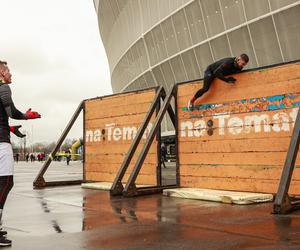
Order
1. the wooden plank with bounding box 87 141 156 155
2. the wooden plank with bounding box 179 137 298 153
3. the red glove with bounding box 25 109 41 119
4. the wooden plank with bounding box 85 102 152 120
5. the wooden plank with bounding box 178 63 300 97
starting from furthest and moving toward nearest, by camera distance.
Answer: the wooden plank with bounding box 87 141 156 155 → the wooden plank with bounding box 85 102 152 120 → the wooden plank with bounding box 179 137 298 153 → the wooden plank with bounding box 178 63 300 97 → the red glove with bounding box 25 109 41 119

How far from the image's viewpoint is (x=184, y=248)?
4109mm

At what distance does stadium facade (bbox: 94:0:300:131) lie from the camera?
1911 centimetres

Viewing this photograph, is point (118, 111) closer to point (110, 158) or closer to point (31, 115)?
point (110, 158)

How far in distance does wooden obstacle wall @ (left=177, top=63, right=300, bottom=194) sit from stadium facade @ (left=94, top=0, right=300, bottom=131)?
11.0 metres

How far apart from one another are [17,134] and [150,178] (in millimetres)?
5383

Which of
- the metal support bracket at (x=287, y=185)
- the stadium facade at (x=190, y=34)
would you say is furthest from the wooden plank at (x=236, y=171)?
the stadium facade at (x=190, y=34)

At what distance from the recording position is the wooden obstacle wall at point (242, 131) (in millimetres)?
7570

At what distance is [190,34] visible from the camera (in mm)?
24000

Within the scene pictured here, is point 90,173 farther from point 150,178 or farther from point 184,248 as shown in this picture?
point 184,248

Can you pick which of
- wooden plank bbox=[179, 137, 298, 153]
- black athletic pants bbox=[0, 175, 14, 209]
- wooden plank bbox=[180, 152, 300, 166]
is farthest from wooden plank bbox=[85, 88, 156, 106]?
black athletic pants bbox=[0, 175, 14, 209]

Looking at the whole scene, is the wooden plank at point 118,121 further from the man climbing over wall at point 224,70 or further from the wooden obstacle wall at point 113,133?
the man climbing over wall at point 224,70

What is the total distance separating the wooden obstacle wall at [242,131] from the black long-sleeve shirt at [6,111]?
15.0ft

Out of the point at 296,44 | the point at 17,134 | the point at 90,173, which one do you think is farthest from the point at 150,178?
the point at 296,44

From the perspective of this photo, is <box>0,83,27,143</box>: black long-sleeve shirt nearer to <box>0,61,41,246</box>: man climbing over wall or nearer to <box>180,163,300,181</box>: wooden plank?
<box>0,61,41,246</box>: man climbing over wall
